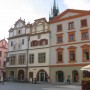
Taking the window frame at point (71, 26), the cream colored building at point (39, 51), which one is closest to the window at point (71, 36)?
the window frame at point (71, 26)

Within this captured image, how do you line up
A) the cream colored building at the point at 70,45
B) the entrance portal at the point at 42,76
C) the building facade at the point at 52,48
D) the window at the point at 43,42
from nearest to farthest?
the cream colored building at the point at 70,45, the building facade at the point at 52,48, the entrance portal at the point at 42,76, the window at the point at 43,42

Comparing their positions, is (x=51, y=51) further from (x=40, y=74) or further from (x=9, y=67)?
(x=9, y=67)

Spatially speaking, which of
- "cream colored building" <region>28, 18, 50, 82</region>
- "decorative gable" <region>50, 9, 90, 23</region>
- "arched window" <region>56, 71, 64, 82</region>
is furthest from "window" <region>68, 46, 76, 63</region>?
"decorative gable" <region>50, 9, 90, 23</region>

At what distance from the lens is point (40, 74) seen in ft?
157

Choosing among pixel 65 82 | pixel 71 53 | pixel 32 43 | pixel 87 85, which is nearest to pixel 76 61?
pixel 71 53

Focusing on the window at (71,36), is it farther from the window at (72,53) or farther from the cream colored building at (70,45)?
the window at (72,53)

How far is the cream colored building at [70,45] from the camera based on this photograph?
137 ft

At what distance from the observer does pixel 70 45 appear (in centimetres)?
4359

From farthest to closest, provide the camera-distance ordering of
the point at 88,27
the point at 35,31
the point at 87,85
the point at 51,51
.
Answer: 1. the point at 35,31
2. the point at 51,51
3. the point at 88,27
4. the point at 87,85

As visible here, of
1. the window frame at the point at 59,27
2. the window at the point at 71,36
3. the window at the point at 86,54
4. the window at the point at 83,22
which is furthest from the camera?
the window frame at the point at 59,27

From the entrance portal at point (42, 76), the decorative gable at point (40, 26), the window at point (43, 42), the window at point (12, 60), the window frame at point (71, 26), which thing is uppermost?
the decorative gable at point (40, 26)

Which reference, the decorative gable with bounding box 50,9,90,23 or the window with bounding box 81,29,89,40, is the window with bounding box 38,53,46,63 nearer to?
the decorative gable with bounding box 50,9,90,23

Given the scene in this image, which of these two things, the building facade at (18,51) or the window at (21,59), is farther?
the window at (21,59)

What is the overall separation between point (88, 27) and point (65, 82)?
455 inches
